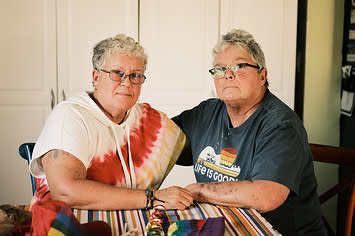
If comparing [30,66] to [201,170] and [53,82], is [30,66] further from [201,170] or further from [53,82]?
[201,170]

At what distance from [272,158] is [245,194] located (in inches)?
6.7

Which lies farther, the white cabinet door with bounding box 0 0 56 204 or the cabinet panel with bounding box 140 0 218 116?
the cabinet panel with bounding box 140 0 218 116

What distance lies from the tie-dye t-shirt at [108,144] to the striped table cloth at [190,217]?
0.25m

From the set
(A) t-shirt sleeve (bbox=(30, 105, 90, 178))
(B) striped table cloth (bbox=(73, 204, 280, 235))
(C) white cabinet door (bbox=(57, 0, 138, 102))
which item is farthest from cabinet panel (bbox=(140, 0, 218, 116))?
(B) striped table cloth (bbox=(73, 204, 280, 235))

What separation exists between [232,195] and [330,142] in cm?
193

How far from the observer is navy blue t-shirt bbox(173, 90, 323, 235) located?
1.47 meters

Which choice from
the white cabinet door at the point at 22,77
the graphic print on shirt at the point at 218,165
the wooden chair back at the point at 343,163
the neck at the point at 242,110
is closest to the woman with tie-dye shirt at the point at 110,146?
the graphic print on shirt at the point at 218,165

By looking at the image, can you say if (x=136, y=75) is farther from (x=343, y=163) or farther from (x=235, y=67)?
(x=343, y=163)

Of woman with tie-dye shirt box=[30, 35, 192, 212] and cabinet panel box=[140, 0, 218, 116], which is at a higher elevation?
cabinet panel box=[140, 0, 218, 116]

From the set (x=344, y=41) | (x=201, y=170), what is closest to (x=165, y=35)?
(x=344, y=41)

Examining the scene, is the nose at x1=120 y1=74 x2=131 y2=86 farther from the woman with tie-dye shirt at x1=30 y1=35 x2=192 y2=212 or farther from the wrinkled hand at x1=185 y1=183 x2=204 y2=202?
the wrinkled hand at x1=185 y1=183 x2=204 y2=202

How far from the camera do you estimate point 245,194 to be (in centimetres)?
138

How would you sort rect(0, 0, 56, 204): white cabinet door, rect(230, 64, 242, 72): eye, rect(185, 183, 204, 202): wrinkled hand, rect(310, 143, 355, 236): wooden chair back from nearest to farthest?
1. rect(185, 183, 204, 202): wrinkled hand
2. rect(310, 143, 355, 236): wooden chair back
3. rect(230, 64, 242, 72): eye
4. rect(0, 0, 56, 204): white cabinet door

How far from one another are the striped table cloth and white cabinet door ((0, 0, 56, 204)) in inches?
69.4
